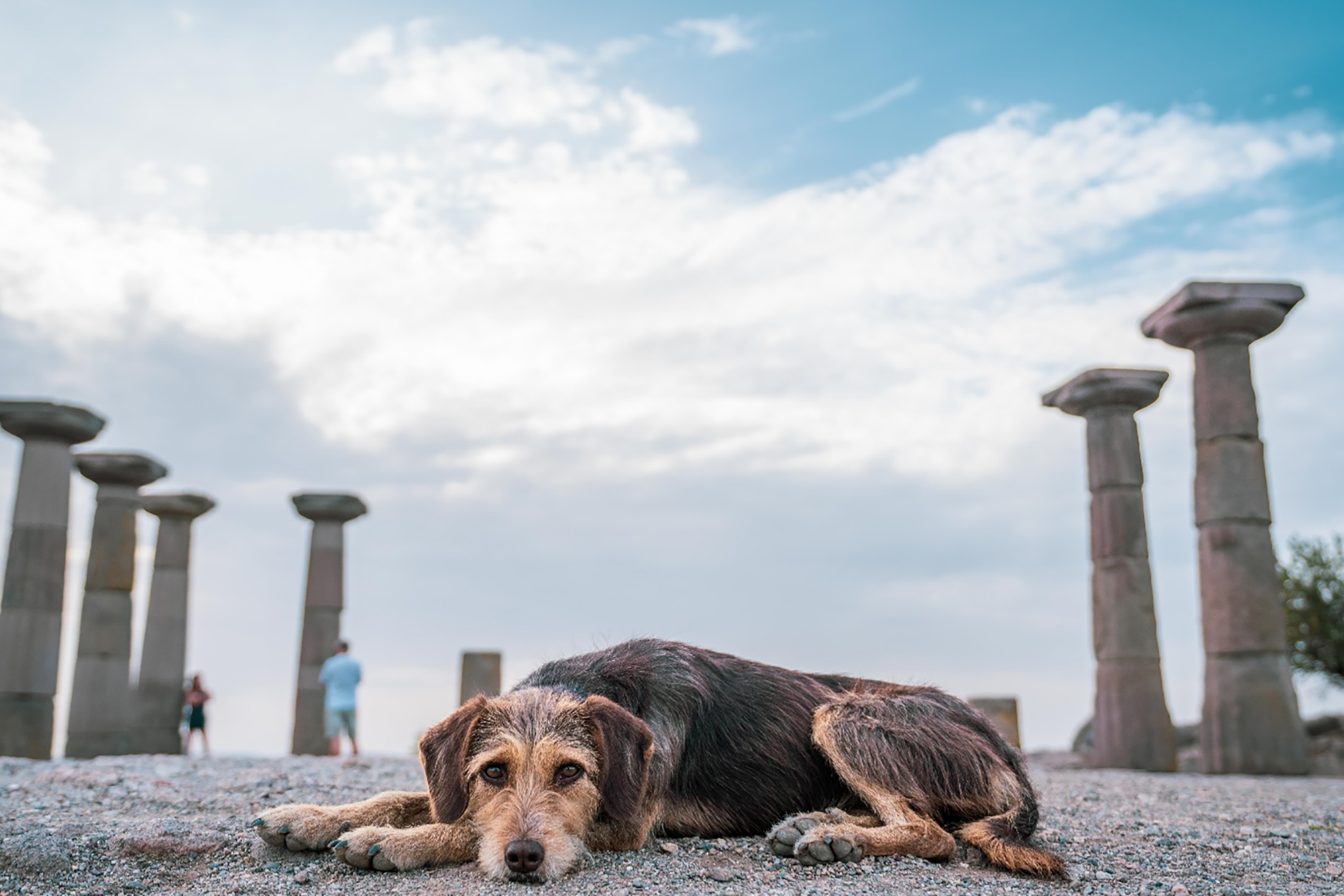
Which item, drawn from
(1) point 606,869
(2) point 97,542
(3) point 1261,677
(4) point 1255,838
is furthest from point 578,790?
(2) point 97,542

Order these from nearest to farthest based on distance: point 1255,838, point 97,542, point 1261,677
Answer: point 1255,838
point 1261,677
point 97,542

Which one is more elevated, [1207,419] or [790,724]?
[1207,419]

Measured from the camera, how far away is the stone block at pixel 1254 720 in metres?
17.4

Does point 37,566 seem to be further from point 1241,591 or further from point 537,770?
point 1241,591

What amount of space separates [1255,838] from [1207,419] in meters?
12.0

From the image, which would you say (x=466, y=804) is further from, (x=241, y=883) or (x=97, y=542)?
(x=97, y=542)

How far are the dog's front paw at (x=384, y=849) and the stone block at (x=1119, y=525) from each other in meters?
17.8

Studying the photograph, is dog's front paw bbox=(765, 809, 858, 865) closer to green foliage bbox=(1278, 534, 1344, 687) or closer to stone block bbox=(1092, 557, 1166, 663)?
stone block bbox=(1092, 557, 1166, 663)

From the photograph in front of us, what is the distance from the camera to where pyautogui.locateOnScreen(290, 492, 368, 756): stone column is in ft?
84.9

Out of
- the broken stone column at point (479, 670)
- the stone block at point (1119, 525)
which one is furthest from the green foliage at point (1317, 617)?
the broken stone column at point (479, 670)

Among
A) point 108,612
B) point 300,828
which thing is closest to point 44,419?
point 108,612

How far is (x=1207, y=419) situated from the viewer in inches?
734

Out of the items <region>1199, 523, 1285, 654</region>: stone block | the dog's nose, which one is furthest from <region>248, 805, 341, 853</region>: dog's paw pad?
<region>1199, 523, 1285, 654</region>: stone block

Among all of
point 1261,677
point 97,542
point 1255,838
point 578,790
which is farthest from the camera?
point 97,542
